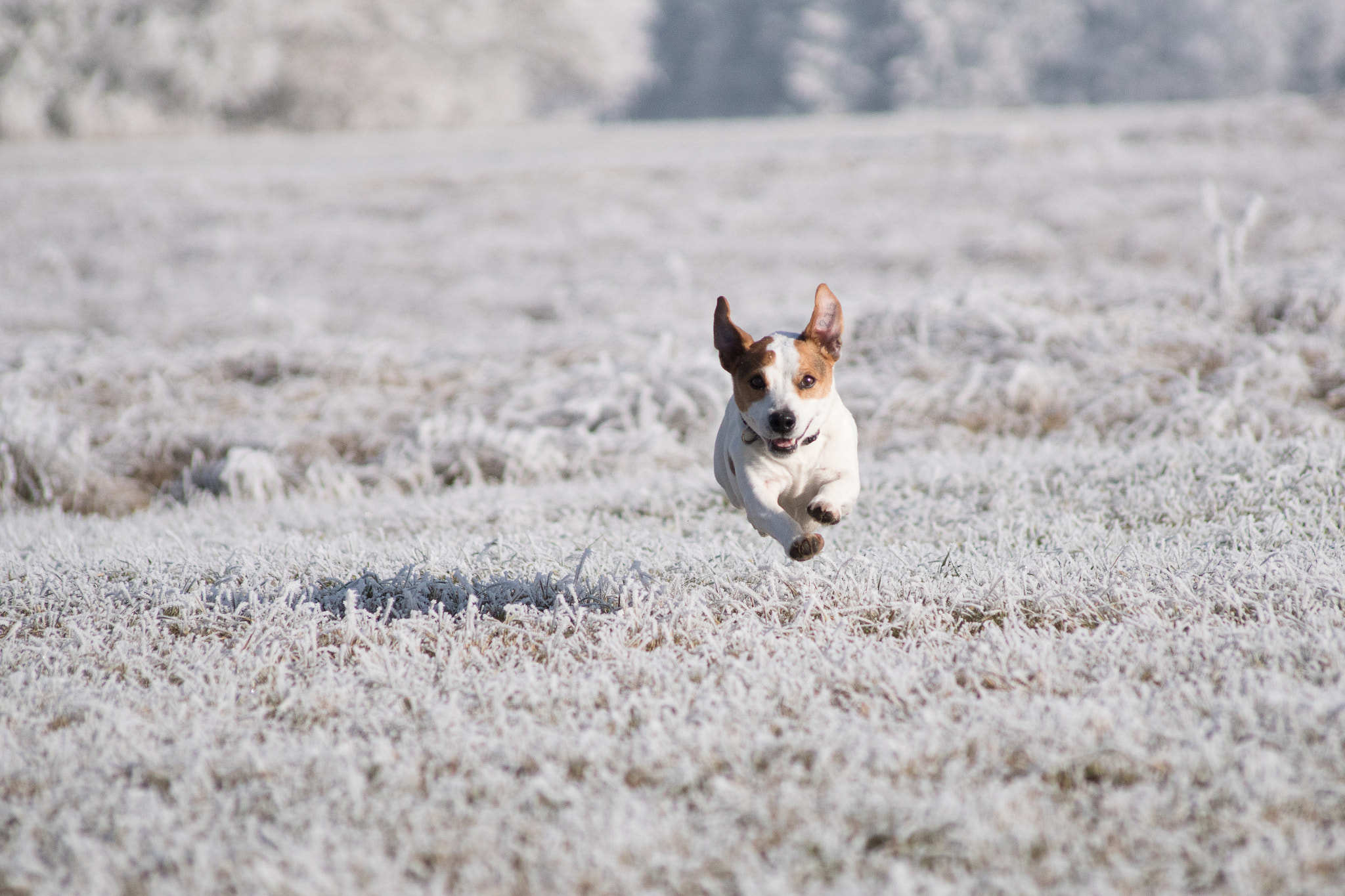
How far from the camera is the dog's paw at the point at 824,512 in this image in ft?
7.95

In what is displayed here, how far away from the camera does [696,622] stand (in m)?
3.30

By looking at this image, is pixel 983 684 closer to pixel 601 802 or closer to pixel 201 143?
pixel 601 802

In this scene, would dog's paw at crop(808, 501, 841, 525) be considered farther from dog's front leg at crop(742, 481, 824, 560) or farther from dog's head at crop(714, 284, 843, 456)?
dog's head at crop(714, 284, 843, 456)

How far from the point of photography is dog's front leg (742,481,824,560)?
7.55 feet

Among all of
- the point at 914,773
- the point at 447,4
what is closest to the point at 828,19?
the point at 447,4

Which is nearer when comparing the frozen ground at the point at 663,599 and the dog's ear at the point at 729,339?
the frozen ground at the point at 663,599

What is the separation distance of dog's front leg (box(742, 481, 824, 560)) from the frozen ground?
21.7 inches

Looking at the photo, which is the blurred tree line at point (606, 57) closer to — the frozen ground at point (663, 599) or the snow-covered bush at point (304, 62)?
the snow-covered bush at point (304, 62)

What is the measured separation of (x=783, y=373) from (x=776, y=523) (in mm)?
363

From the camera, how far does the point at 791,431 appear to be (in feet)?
7.56

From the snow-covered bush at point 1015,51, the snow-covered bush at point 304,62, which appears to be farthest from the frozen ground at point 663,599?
the snow-covered bush at point 1015,51

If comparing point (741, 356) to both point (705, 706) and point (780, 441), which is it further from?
point (705, 706)

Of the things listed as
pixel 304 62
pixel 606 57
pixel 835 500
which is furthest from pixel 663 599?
pixel 606 57

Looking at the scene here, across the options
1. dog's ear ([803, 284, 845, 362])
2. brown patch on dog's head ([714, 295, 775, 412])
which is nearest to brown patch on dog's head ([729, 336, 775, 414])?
brown patch on dog's head ([714, 295, 775, 412])
